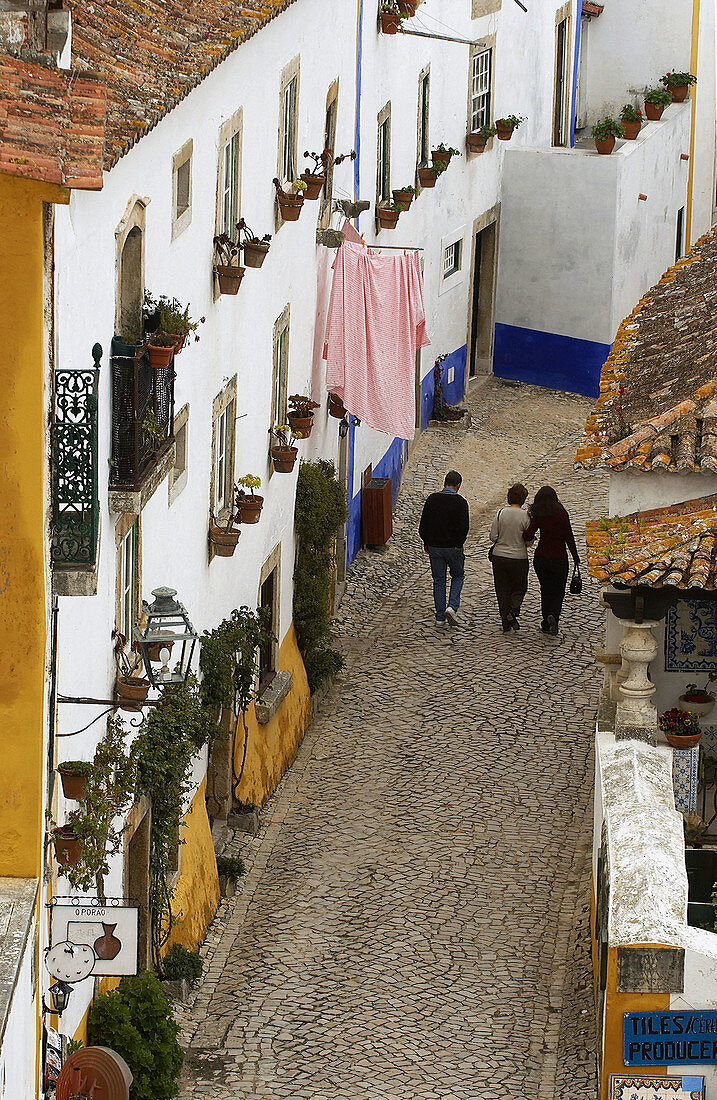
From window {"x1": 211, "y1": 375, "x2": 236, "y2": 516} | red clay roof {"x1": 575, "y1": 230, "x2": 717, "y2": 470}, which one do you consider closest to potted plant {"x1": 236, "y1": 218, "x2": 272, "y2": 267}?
window {"x1": 211, "y1": 375, "x2": 236, "y2": 516}

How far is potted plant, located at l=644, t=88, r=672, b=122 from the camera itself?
3113 centimetres

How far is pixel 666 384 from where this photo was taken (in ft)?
48.4

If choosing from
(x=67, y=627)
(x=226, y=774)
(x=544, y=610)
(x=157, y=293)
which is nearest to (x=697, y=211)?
(x=544, y=610)

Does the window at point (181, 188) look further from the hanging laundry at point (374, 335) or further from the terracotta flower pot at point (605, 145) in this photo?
the terracotta flower pot at point (605, 145)

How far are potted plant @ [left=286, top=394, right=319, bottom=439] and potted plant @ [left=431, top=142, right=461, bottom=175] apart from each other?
7.92 metres

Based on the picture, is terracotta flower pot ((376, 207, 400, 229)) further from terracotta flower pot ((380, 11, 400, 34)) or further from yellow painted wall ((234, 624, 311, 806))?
yellow painted wall ((234, 624, 311, 806))

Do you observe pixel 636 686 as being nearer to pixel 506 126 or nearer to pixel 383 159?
pixel 383 159

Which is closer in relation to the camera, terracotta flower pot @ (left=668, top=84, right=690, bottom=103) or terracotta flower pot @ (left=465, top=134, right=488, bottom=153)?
terracotta flower pot @ (left=465, top=134, right=488, bottom=153)

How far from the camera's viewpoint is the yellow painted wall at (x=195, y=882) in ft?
47.8

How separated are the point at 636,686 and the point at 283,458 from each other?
554 cm

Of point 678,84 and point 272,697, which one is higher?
point 678,84

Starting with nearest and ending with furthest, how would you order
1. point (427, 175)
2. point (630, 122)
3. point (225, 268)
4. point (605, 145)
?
1. point (225, 268)
2. point (427, 175)
3. point (605, 145)
4. point (630, 122)

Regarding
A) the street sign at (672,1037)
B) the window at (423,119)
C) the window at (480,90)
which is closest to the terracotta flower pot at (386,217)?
the window at (423,119)

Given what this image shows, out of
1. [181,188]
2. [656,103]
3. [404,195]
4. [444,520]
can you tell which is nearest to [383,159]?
[404,195]
